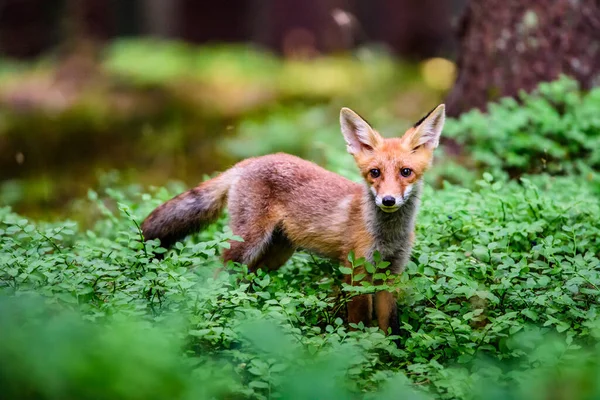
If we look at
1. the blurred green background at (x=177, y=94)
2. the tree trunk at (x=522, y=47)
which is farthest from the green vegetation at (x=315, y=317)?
the blurred green background at (x=177, y=94)

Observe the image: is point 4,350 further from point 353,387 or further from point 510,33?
point 510,33

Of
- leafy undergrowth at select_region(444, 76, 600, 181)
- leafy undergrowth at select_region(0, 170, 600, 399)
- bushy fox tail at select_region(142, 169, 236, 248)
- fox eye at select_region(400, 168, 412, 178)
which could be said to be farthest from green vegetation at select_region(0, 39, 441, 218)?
leafy undergrowth at select_region(0, 170, 600, 399)

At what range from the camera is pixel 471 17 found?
874 cm

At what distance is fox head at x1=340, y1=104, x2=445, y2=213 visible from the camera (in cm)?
483

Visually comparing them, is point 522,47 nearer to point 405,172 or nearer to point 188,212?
point 405,172

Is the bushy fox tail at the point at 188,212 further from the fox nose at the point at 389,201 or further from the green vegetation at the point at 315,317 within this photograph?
the fox nose at the point at 389,201

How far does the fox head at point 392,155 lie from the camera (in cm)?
483

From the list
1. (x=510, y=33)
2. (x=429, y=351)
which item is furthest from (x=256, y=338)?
(x=510, y=33)

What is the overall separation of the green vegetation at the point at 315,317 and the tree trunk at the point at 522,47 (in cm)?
231

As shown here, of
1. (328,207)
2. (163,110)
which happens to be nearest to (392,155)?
(328,207)

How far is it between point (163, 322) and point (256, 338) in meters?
0.94

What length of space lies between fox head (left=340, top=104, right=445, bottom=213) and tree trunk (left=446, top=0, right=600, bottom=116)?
137 inches

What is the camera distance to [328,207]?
18.2ft

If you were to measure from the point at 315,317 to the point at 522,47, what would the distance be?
16.4 ft
